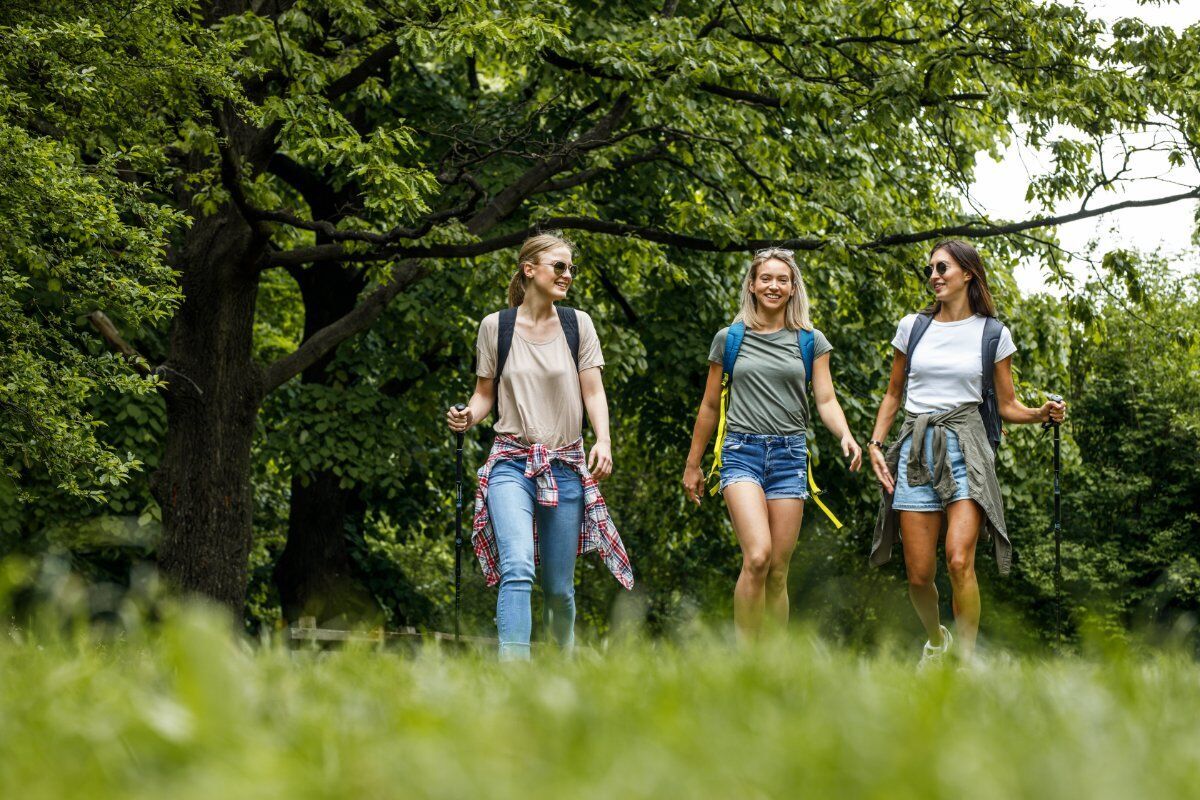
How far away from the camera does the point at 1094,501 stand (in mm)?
26312

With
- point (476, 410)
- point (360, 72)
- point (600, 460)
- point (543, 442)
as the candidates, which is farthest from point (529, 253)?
point (360, 72)

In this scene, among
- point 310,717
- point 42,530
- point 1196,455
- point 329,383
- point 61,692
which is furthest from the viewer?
point 1196,455

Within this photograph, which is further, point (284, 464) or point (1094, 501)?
point (1094, 501)

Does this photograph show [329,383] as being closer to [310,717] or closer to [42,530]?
[42,530]

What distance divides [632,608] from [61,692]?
61.0 inches

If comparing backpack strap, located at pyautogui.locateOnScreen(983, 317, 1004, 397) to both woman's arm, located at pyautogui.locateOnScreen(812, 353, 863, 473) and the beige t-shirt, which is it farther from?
the beige t-shirt

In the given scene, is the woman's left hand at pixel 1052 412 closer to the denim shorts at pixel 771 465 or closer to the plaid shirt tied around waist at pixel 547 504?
the denim shorts at pixel 771 465

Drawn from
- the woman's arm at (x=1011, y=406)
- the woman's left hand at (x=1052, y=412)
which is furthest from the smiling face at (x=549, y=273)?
the woman's left hand at (x=1052, y=412)

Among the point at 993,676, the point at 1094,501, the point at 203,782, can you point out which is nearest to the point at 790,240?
the point at 993,676

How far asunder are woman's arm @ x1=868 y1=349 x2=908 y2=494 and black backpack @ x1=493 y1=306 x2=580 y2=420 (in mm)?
1595

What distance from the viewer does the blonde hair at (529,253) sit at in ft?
21.8

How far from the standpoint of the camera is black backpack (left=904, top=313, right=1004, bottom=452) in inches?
271

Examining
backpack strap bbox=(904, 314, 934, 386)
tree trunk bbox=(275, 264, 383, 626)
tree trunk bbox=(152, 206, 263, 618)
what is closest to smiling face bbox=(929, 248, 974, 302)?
backpack strap bbox=(904, 314, 934, 386)

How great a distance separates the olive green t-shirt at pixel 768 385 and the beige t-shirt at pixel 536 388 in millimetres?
820
